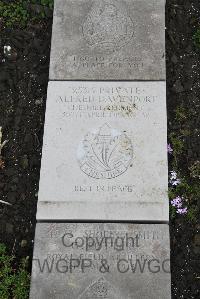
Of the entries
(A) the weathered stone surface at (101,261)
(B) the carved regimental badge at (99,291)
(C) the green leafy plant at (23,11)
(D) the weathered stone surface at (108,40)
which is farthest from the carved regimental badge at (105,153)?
(C) the green leafy plant at (23,11)

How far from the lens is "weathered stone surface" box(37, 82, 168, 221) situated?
381 cm

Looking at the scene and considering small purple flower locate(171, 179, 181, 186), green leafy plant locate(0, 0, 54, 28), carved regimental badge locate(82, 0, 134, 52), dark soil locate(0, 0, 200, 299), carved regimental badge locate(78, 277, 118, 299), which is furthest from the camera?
green leafy plant locate(0, 0, 54, 28)

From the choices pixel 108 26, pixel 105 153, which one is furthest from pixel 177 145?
pixel 108 26

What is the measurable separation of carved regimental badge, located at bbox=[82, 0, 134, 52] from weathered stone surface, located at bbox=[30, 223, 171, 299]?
160cm

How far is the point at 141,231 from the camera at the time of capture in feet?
12.3

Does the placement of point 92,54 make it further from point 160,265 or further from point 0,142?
point 160,265

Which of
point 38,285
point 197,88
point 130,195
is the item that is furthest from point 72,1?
point 38,285

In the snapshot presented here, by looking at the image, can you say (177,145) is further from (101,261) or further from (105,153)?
(101,261)

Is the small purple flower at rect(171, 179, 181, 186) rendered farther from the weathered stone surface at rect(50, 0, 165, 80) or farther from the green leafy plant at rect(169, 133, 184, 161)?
the weathered stone surface at rect(50, 0, 165, 80)

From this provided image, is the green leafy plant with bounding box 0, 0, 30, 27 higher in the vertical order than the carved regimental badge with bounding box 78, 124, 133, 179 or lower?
higher

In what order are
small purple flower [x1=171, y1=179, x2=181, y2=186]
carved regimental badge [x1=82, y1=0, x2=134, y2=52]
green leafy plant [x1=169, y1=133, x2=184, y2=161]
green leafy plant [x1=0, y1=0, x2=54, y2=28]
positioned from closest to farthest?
small purple flower [x1=171, y1=179, x2=181, y2=186] → green leafy plant [x1=169, y1=133, x2=184, y2=161] → carved regimental badge [x1=82, y1=0, x2=134, y2=52] → green leafy plant [x1=0, y1=0, x2=54, y2=28]

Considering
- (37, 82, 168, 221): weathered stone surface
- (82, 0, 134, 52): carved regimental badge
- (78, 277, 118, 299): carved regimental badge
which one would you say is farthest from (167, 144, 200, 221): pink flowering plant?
(82, 0, 134, 52): carved regimental badge

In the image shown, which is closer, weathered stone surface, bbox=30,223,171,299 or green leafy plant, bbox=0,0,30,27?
weathered stone surface, bbox=30,223,171,299

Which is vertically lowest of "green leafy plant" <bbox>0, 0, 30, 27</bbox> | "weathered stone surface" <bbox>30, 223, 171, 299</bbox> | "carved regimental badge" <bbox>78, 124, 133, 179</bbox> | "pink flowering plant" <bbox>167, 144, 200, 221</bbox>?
"weathered stone surface" <bbox>30, 223, 171, 299</bbox>
